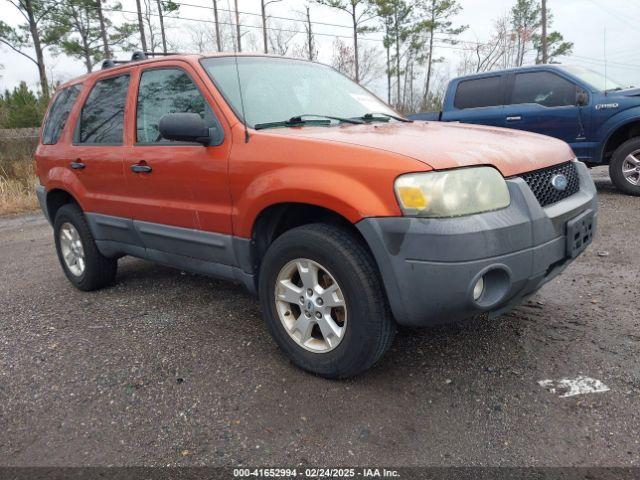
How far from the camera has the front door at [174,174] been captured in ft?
10.0

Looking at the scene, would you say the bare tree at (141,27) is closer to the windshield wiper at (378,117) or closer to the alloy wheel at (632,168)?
the alloy wheel at (632,168)

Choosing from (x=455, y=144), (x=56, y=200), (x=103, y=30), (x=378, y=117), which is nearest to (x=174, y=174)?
(x=378, y=117)

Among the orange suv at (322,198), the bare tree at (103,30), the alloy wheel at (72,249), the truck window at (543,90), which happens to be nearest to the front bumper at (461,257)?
the orange suv at (322,198)

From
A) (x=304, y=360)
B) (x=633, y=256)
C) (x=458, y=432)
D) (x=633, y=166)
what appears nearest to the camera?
(x=458, y=432)

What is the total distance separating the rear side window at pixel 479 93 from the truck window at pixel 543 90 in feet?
0.98

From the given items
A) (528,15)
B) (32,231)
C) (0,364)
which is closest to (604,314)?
(0,364)

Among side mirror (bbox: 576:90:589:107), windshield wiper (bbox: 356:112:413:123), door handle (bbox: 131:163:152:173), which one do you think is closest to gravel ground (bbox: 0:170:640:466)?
door handle (bbox: 131:163:152:173)

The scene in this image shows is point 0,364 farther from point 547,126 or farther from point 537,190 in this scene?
point 547,126

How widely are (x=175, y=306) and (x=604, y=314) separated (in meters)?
3.04

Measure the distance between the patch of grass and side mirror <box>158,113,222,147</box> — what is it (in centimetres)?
903

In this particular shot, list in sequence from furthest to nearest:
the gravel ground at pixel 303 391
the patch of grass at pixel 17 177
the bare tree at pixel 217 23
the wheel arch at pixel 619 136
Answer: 1. the bare tree at pixel 217 23
2. the patch of grass at pixel 17 177
3. the wheel arch at pixel 619 136
4. the gravel ground at pixel 303 391

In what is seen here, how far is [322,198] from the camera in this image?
246 centimetres

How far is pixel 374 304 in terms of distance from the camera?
239 cm

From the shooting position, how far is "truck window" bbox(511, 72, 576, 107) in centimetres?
746
